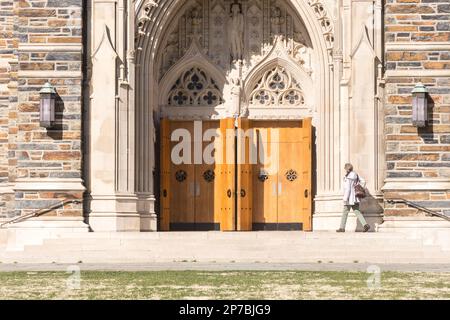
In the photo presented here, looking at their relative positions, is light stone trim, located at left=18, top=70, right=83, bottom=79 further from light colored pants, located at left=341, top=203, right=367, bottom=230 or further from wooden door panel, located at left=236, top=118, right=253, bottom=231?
light colored pants, located at left=341, top=203, right=367, bottom=230

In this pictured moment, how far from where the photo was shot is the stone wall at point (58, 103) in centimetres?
2489

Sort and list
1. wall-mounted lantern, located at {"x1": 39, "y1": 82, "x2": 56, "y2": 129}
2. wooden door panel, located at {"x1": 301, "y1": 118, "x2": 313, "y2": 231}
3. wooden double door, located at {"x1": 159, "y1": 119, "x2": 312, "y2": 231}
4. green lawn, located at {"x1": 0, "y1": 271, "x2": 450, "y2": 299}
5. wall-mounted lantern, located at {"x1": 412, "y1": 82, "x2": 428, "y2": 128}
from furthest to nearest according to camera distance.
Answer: wooden double door, located at {"x1": 159, "y1": 119, "x2": 312, "y2": 231}
wooden door panel, located at {"x1": 301, "y1": 118, "x2": 313, "y2": 231}
wall-mounted lantern, located at {"x1": 39, "y1": 82, "x2": 56, "y2": 129}
wall-mounted lantern, located at {"x1": 412, "y1": 82, "x2": 428, "y2": 128}
green lawn, located at {"x1": 0, "y1": 271, "x2": 450, "y2": 299}

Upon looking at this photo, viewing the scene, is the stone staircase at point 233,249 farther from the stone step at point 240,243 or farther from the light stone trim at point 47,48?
the light stone trim at point 47,48

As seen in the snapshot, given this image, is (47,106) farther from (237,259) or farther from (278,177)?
(278,177)

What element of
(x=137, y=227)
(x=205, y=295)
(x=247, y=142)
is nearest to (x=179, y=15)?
(x=247, y=142)

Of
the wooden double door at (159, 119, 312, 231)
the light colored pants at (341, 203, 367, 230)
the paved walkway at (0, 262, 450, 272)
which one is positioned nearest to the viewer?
the paved walkway at (0, 262, 450, 272)

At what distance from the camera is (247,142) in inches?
1076

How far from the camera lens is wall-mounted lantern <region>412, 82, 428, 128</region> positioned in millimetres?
24516

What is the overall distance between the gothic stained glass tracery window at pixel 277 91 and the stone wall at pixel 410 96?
2.88 m

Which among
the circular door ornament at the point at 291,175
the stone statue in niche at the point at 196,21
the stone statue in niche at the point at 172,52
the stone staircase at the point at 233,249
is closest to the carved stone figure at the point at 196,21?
the stone statue in niche at the point at 196,21

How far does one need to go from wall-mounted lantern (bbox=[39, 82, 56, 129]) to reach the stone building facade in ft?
0.74

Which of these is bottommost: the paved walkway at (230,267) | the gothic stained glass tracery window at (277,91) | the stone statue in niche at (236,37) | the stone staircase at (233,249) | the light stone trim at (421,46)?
the paved walkway at (230,267)

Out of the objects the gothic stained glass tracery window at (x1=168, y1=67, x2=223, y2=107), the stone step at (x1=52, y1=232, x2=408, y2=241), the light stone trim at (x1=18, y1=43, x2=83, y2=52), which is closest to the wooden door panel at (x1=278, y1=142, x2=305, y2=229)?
the gothic stained glass tracery window at (x1=168, y1=67, x2=223, y2=107)

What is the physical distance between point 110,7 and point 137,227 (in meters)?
4.45
